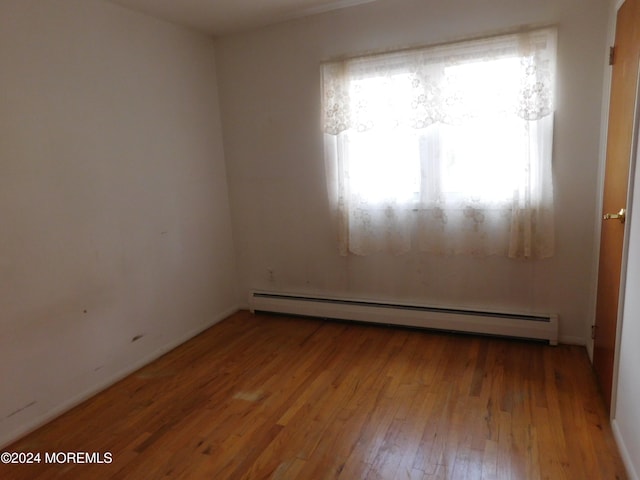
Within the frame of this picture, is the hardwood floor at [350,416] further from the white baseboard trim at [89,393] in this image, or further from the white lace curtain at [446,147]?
the white lace curtain at [446,147]

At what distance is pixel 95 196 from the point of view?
258 cm

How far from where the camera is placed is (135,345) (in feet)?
9.52

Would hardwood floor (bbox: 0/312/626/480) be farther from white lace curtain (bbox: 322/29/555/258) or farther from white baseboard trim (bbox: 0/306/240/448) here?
white lace curtain (bbox: 322/29/555/258)

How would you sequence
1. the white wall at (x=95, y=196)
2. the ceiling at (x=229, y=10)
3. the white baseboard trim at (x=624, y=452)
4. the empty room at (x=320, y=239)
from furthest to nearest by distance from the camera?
the ceiling at (x=229, y=10) → the white wall at (x=95, y=196) → the empty room at (x=320, y=239) → the white baseboard trim at (x=624, y=452)

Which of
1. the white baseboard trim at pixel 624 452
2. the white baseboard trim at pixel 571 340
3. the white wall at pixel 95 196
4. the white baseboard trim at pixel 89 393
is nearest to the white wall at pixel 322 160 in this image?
the white baseboard trim at pixel 571 340

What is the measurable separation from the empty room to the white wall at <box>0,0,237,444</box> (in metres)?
0.02

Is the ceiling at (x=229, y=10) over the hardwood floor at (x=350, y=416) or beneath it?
over

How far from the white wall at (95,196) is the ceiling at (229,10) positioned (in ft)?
0.42

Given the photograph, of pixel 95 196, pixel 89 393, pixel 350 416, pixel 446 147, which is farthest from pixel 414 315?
pixel 95 196

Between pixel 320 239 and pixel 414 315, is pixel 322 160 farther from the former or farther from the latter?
pixel 414 315

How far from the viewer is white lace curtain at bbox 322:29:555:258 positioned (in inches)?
104

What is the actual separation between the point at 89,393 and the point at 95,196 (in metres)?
1.25

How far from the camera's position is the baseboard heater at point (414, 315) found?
2.88 m

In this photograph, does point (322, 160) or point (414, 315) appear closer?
point (414, 315)
